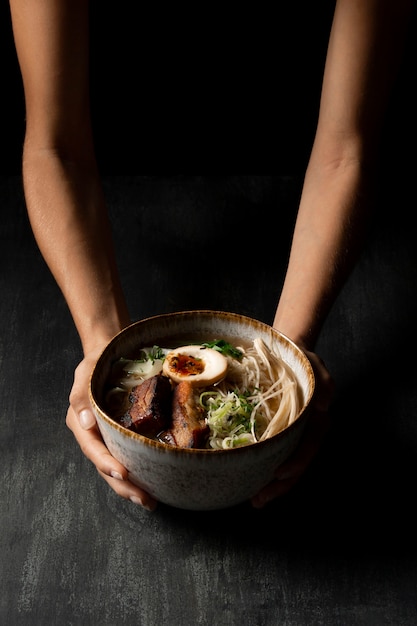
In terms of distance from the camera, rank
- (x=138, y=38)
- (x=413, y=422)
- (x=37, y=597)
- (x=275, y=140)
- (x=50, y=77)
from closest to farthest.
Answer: (x=37, y=597), (x=413, y=422), (x=50, y=77), (x=138, y=38), (x=275, y=140)

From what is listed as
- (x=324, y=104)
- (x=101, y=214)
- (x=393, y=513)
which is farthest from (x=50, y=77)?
(x=393, y=513)

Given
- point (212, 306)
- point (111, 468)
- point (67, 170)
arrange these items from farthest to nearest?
point (212, 306)
point (67, 170)
point (111, 468)

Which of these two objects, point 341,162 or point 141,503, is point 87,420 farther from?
point 341,162

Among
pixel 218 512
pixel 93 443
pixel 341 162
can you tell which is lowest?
pixel 218 512

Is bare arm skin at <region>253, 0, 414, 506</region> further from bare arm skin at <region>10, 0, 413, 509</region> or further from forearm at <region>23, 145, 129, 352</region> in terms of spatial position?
forearm at <region>23, 145, 129, 352</region>

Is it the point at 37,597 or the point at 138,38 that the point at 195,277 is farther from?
the point at 37,597

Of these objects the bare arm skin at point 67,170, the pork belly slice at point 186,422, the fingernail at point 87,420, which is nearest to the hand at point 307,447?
the pork belly slice at point 186,422

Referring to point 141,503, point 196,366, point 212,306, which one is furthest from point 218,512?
point 212,306
